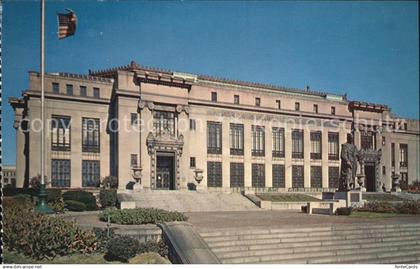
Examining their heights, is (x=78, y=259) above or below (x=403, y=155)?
below

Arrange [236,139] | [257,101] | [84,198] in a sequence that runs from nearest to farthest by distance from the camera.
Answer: [84,198]
[236,139]
[257,101]

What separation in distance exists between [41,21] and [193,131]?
76.6ft

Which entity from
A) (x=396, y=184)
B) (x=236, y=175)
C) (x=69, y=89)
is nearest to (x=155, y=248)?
(x=69, y=89)

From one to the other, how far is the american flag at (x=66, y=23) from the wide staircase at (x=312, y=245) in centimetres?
1092

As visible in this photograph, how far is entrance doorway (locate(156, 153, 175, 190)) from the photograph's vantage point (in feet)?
124

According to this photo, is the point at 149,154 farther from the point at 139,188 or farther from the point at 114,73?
the point at 114,73

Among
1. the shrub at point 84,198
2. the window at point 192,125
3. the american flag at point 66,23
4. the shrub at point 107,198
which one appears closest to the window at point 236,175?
the window at point 192,125

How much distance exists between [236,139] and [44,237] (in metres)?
30.4

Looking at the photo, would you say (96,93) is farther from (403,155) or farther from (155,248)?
(403,155)

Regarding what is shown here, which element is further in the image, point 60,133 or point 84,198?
point 60,133

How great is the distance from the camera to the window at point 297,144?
151ft

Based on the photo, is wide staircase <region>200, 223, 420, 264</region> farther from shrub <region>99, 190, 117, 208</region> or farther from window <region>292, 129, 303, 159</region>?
window <region>292, 129, 303, 159</region>

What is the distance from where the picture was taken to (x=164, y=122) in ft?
125

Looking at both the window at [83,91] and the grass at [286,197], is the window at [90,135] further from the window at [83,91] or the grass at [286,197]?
the grass at [286,197]
